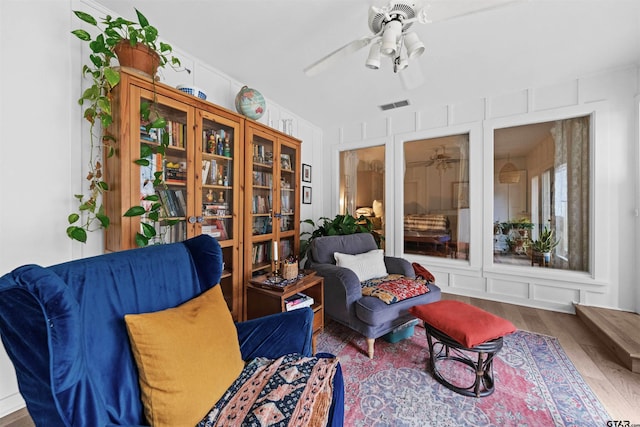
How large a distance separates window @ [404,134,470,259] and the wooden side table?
1.95 m

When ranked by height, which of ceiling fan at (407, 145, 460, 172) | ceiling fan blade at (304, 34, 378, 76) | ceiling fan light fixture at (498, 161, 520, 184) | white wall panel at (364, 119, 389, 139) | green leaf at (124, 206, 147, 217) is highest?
white wall panel at (364, 119, 389, 139)

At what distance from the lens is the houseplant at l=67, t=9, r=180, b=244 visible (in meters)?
1.42

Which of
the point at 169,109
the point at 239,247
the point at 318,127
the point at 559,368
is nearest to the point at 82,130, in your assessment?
the point at 169,109

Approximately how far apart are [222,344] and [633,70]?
165 inches

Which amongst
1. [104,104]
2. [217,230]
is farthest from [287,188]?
[104,104]

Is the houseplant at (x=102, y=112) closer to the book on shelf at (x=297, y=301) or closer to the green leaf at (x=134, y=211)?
the green leaf at (x=134, y=211)

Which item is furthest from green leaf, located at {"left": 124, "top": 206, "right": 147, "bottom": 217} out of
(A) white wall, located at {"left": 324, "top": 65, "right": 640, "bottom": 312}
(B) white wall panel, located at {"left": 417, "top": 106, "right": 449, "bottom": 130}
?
(B) white wall panel, located at {"left": 417, "top": 106, "right": 449, "bottom": 130}

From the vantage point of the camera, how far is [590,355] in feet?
6.63

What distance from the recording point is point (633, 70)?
2.47 metres

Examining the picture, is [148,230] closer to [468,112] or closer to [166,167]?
[166,167]

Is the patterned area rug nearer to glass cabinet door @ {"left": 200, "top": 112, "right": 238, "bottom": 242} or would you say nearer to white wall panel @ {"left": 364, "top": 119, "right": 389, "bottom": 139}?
glass cabinet door @ {"left": 200, "top": 112, "right": 238, "bottom": 242}

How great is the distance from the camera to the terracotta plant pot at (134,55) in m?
1.50

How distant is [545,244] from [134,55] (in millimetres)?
4165

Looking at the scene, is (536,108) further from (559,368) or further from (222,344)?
(222,344)
